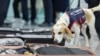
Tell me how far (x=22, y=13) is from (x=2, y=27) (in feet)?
1.67

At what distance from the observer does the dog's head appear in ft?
12.4

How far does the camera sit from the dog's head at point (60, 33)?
12.4 feet

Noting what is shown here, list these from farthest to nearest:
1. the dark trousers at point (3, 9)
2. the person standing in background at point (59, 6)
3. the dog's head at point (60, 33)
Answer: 1. the person standing in background at point (59, 6)
2. the dark trousers at point (3, 9)
3. the dog's head at point (60, 33)

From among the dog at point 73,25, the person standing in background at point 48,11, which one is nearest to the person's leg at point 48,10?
the person standing in background at point 48,11

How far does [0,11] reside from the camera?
4891 millimetres

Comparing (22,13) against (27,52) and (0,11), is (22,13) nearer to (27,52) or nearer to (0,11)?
(0,11)

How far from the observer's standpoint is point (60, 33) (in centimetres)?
382

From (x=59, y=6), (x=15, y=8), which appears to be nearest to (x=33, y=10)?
(x=15, y=8)

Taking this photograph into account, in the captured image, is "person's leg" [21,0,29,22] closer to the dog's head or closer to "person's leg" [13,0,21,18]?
"person's leg" [13,0,21,18]

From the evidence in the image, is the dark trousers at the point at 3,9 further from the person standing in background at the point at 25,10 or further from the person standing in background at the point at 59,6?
the person standing in background at the point at 59,6

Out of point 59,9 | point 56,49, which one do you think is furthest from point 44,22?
point 56,49

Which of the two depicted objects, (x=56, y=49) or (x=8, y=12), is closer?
(x=56, y=49)

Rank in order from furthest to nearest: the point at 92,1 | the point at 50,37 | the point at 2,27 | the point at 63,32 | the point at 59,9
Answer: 1. the point at 59,9
2. the point at 2,27
3. the point at 92,1
4. the point at 50,37
5. the point at 63,32

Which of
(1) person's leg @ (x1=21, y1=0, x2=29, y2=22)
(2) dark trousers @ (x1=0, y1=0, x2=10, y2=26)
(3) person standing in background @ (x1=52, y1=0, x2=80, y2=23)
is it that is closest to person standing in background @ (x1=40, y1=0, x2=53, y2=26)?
(3) person standing in background @ (x1=52, y1=0, x2=80, y2=23)
